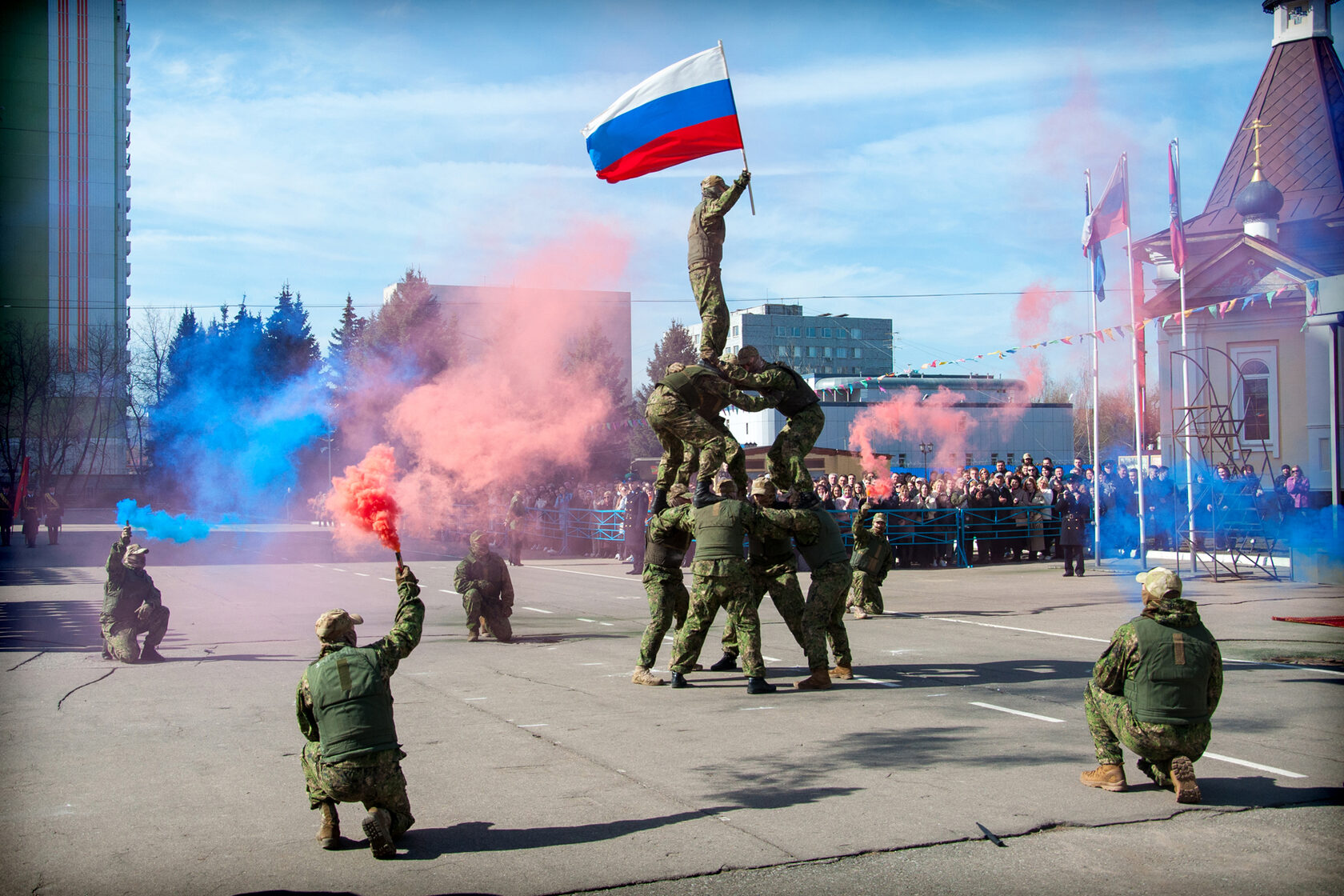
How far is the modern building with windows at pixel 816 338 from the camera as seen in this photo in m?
105

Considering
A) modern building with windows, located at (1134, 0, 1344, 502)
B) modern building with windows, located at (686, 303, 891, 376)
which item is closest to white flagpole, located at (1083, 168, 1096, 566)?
modern building with windows, located at (1134, 0, 1344, 502)

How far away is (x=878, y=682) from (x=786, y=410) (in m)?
3.03

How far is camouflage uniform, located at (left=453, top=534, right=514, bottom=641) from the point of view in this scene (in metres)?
12.8

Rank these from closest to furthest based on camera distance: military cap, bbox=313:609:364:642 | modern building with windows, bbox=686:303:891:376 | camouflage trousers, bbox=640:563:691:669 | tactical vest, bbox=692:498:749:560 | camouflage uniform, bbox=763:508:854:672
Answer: military cap, bbox=313:609:364:642, tactical vest, bbox=692:498:749:560, camouflage uniform, bbox=763:508:854:672, camouflage trousers, bbox=640:563:691:669, modern building with windows, bbox=686:303:891:376

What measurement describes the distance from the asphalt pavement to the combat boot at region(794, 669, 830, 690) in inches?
14.7

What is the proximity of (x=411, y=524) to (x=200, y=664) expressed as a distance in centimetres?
2310

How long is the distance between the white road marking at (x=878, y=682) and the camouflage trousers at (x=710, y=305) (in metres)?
3.71

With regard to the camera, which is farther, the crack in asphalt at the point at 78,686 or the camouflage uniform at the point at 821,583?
the camouflage uniform at the point at 821,583

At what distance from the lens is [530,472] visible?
34.3 metres

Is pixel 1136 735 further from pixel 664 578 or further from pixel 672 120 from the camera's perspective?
pixel 672 120

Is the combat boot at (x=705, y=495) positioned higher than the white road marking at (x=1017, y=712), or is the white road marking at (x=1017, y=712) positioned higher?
the combat boot at (x=705, y=495)

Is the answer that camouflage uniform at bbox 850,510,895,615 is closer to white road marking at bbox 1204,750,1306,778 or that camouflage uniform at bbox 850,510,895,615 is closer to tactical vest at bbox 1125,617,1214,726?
white road marking at bbox 1204,750,1306,778

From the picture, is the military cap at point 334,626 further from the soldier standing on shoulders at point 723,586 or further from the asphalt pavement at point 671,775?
the soldier standing on shoulders at point 723,586

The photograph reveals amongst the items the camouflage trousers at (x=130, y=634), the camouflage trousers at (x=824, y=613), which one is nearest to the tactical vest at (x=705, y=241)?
the camouflage trousers at (x=824, y=613)
